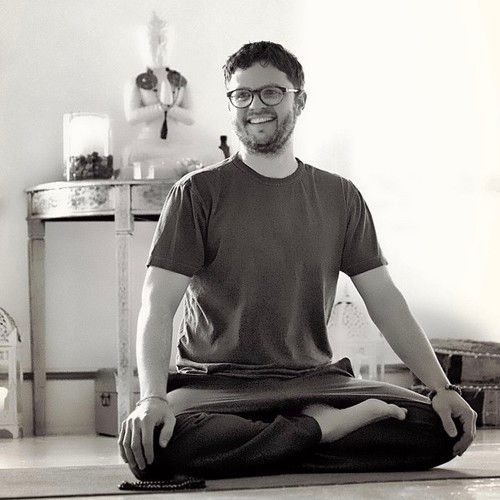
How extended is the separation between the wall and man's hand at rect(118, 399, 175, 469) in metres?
2.16

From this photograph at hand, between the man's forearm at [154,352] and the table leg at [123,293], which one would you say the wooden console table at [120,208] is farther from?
the man's forearm at [154,352]

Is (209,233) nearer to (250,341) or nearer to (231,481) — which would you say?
(250,341)

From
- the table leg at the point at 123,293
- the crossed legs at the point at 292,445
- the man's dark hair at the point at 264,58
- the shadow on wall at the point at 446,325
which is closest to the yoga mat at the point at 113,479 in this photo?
the crossed legs at the point at 292,445

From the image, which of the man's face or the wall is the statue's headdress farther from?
the man's face

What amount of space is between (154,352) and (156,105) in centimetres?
212

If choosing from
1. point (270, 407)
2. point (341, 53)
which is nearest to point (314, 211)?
point (270, 407)

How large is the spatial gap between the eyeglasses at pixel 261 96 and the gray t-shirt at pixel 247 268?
0.47 ft

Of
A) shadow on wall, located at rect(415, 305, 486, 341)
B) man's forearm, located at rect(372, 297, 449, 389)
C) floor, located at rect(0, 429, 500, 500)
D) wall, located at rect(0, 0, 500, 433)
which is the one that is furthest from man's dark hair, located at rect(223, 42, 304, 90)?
shadow on wall, located at rect(415, 305, 486, 341)

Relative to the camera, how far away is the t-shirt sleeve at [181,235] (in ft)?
8.32

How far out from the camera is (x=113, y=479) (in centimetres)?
246

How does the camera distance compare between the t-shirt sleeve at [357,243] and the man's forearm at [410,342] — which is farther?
the t-shirt sleeve at [357,243]

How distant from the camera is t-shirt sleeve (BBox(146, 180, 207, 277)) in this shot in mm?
2535

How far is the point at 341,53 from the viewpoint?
15.4 feet

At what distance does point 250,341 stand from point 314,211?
1.08 feet
